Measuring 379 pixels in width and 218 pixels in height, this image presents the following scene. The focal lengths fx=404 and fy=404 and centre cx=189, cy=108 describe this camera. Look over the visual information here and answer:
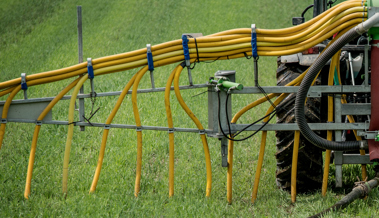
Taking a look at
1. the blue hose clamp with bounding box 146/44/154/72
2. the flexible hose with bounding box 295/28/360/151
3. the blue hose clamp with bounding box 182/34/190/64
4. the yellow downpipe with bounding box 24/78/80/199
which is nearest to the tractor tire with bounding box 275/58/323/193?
the flexible hose with bounding box 295/28/360/151

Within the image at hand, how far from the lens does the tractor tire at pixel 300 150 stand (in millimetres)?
4199

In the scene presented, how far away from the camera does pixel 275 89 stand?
402 centimetres

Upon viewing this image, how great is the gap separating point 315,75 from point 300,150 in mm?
932

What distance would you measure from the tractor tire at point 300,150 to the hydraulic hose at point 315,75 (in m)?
0.39

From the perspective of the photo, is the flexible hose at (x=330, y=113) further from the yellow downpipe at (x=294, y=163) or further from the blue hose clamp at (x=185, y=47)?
the blue hose clamp at (x=185, y=47)

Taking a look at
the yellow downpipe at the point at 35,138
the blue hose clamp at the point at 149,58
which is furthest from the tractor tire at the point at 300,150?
the yellow downpipe at the point at 35,138

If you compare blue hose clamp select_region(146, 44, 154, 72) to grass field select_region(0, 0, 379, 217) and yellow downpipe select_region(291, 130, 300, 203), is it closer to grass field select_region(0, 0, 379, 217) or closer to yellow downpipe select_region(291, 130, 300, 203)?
grass field select_region(0, 0, 379, 217)

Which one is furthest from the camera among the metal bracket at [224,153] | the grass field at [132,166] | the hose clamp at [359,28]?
the metal bracket at [224,153]

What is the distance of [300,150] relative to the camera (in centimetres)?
419

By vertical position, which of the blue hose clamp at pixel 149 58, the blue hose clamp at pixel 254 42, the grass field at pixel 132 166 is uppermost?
the blue hose clamp at pixel 254 42

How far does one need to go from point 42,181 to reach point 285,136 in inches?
107

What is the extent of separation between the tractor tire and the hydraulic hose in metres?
0.39

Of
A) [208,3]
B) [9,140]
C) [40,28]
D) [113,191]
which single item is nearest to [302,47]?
[113,191]

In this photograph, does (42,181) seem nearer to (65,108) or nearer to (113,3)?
(65,108)
